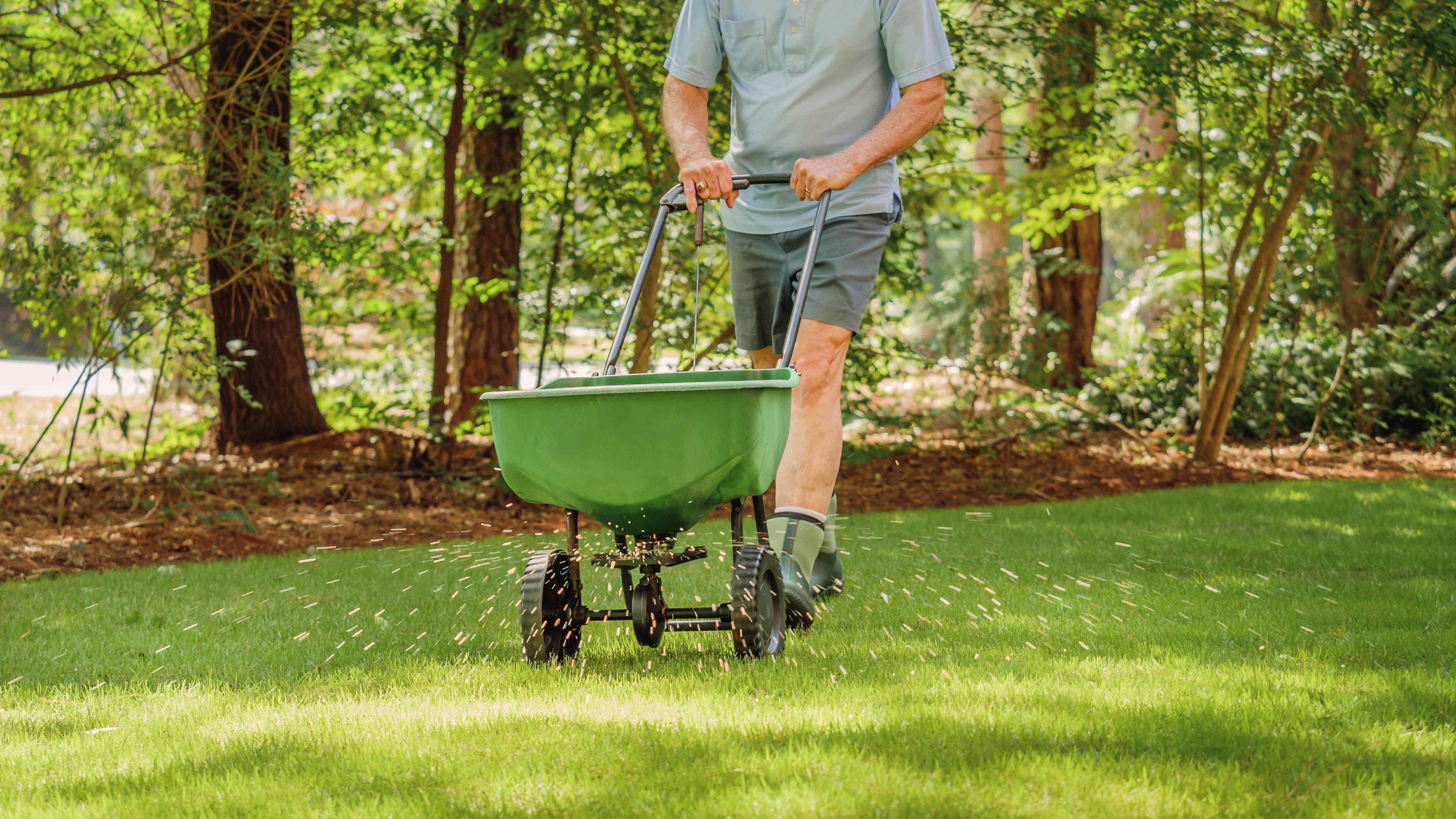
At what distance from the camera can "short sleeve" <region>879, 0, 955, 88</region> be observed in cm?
331

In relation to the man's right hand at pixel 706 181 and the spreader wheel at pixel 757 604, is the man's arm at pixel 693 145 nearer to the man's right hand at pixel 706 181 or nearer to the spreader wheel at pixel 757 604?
the man's right hand at pixel 706 181

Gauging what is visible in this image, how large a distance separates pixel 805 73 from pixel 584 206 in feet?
17.5

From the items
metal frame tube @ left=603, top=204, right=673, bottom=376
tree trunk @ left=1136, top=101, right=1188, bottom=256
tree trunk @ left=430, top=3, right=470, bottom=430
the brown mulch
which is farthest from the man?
tree trunk @ left=430, top=3, right=470, bottom=430

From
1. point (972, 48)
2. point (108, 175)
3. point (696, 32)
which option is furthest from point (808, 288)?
point (108, 175)

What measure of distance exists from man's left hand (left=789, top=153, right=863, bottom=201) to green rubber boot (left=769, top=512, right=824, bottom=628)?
0.82 metres

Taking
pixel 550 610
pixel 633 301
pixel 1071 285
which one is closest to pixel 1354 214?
pixel 1071 285

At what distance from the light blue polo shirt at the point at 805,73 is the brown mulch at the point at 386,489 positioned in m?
2.78

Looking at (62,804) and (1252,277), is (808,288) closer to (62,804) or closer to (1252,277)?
(62,804)

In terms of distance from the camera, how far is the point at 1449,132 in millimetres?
7453

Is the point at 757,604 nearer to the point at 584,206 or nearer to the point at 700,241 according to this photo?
the point at 700,241

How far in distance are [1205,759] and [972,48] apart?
18.6 ft

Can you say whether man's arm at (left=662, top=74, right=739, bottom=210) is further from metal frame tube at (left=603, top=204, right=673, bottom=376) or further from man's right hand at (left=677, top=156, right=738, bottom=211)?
metal frame tube at (left=603, top=204, right=673, bottom=376)

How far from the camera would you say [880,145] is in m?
3.25

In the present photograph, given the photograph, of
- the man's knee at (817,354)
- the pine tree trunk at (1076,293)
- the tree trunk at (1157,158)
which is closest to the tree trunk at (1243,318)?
the tree trunk at (1157,158)
